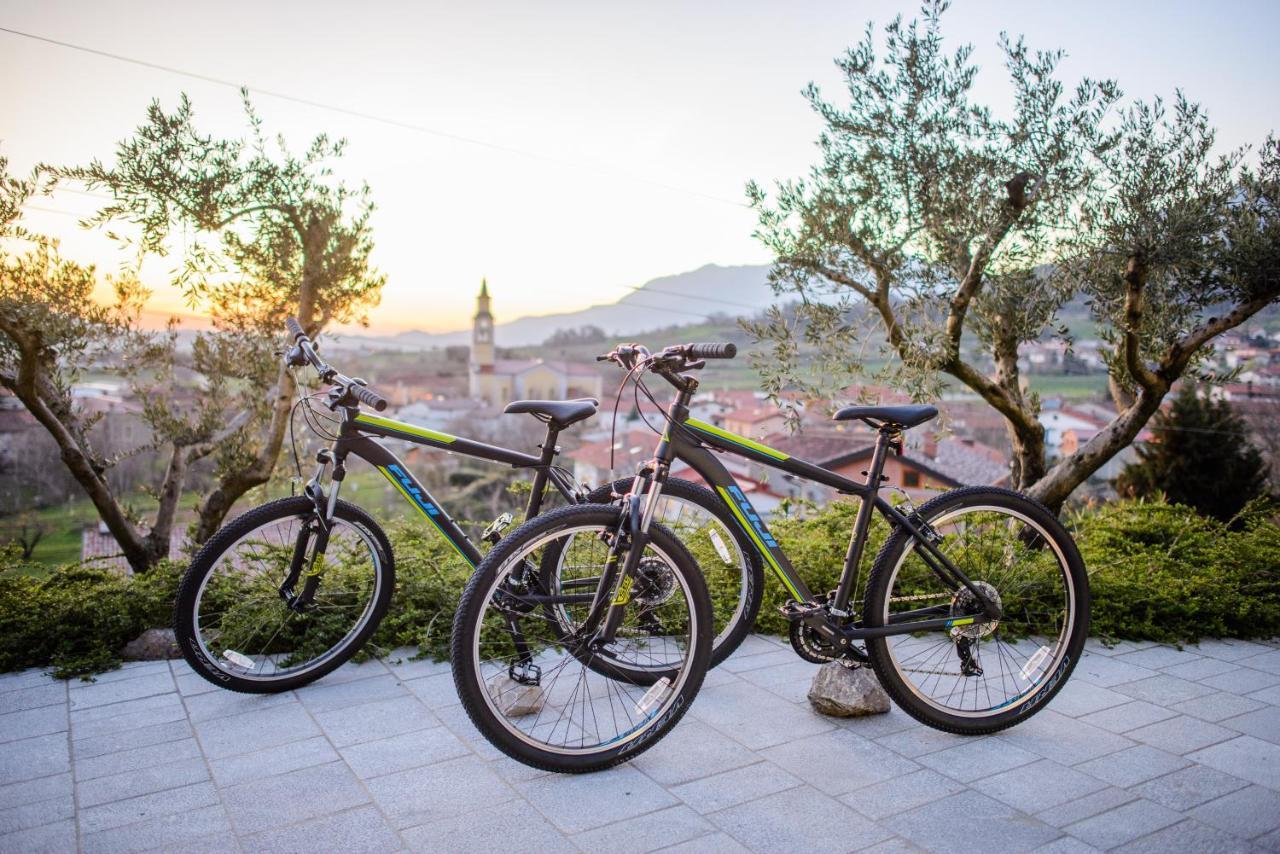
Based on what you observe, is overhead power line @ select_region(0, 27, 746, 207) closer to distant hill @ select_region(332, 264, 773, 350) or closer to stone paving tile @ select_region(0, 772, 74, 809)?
distant hill @ select_region(332, 264, 773, 350)

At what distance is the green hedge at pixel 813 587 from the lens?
3.58 metres

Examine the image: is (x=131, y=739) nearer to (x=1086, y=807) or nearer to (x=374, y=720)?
(x=374, y=720)

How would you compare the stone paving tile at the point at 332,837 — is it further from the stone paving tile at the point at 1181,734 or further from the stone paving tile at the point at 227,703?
the stone paving tile at the point at 1181,734

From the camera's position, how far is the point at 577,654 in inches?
105

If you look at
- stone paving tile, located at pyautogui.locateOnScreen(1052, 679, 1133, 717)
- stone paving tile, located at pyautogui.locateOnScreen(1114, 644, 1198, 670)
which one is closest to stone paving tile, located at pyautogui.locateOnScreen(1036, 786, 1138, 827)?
stone paving tile, located at pyautogui.locateOnScreen(1052, 679, 1133, 717)

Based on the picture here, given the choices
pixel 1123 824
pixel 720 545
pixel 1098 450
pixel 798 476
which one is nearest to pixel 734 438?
pixel 798 476

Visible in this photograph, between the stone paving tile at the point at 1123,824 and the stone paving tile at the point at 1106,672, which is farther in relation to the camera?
the stone paving tile at the point at 1106,672

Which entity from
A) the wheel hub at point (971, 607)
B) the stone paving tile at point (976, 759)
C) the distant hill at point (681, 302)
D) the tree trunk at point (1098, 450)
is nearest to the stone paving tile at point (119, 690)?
the stone paving tile at point (976, 759)

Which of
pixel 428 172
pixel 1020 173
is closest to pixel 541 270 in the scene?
pixel 428 172

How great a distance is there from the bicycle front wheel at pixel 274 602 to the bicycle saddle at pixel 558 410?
A: 0.82m

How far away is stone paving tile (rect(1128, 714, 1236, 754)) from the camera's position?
286cm

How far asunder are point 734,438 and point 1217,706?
2.13 metres

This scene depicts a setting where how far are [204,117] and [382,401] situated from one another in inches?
131

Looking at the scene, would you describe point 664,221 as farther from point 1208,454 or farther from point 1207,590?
point 1208,454
